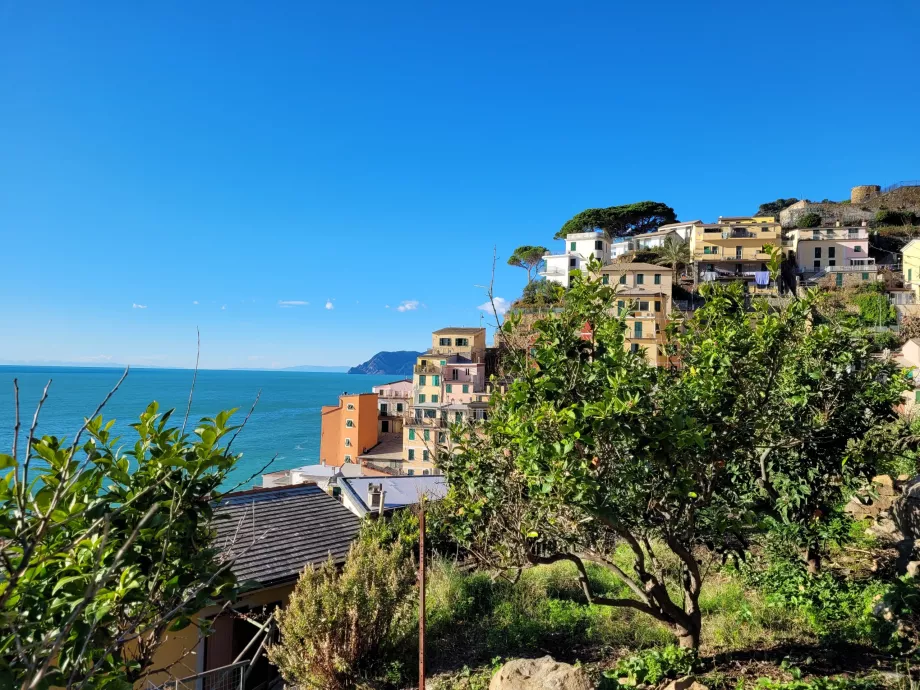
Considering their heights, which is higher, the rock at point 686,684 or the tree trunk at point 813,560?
the tree trunk at point 813,560

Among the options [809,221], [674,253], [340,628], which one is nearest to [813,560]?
[340,628]

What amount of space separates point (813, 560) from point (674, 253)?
55.0m

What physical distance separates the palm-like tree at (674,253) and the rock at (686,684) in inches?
2211

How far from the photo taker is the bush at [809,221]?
67125 millimetres

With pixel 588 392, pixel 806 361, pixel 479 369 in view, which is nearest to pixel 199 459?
pixel 588 392

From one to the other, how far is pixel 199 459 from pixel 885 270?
67002 millimetres

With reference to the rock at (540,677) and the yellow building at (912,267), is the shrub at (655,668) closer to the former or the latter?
→ the rock at (540,677)

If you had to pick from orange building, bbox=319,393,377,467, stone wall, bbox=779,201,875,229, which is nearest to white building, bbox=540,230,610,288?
stone wall, bbox=779,201,875,229

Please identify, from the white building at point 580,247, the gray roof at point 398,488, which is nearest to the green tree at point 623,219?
the white building at point 580,247

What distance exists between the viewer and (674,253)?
59000mm

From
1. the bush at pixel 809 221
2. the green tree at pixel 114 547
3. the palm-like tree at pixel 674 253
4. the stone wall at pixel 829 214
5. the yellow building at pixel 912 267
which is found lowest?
the green tree at pixel 114 547

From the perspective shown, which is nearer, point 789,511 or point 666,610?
point 666,610

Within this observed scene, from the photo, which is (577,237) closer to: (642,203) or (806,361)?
(642,203)

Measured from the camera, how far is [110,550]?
289 cm
